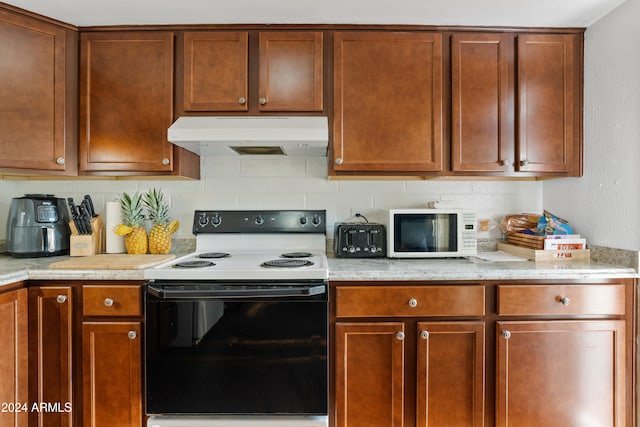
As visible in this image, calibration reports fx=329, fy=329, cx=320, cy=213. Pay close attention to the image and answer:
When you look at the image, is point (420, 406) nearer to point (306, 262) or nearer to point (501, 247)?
point (306, 262)

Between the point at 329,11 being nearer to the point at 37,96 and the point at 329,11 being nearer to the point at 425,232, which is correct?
the point at 425,232

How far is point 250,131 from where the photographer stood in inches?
→ 60.8

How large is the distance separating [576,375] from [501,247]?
0.77 m

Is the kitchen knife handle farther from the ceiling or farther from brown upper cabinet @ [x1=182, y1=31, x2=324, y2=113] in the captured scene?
the ceiling

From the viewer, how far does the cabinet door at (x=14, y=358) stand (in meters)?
1.35

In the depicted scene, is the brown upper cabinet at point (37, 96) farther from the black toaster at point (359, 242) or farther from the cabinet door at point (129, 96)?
the black toaster at point (359, 242)

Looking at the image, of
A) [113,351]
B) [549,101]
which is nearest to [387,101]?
Result: [549,101]

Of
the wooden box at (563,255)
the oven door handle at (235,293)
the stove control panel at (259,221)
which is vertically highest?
the stove control panel at (259,221)

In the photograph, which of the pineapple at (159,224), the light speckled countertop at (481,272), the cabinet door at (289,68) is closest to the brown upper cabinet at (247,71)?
the cabinet door at (289,68)

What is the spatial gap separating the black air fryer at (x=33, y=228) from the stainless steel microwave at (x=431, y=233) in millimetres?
1837

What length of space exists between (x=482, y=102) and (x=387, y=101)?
1.66 feet

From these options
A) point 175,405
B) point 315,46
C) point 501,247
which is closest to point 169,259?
point 175,405

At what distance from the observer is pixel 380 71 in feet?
5.65

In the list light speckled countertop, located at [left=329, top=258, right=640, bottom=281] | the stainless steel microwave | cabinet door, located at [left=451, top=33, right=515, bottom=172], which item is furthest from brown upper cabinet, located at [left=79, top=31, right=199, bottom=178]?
cabinet door, located at [left=451, top=33, right=515, bottom=172]
